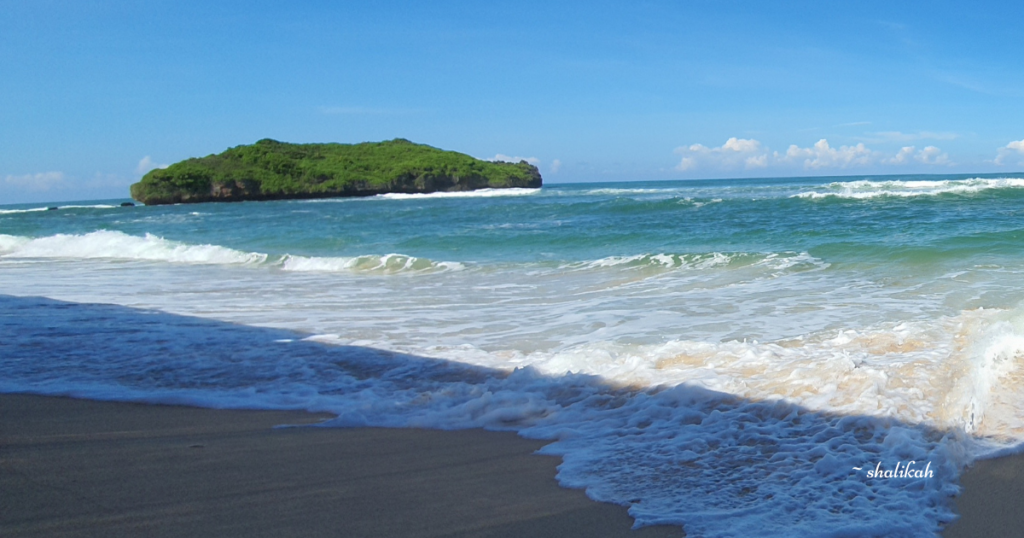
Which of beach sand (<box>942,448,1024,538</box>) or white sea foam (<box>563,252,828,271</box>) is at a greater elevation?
white sea foam (<box>563,252,828,271</box>)

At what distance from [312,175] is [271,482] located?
256 feet

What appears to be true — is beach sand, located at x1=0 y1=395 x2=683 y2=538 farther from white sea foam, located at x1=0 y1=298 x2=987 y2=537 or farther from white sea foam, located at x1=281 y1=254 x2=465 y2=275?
white sea foam, located at x1=281 y1=254 x2=465 y2=275

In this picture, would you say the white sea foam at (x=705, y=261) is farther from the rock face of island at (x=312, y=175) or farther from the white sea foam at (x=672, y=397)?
the rock face of island at (x=312, y=175)

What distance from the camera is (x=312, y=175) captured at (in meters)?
77.8

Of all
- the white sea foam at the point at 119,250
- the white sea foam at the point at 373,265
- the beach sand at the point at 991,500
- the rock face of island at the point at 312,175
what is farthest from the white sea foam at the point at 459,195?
the beach sand at the point at 991,500

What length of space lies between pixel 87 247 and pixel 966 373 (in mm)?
20431

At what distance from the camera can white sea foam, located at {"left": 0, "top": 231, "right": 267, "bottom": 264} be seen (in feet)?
Result: 54.8

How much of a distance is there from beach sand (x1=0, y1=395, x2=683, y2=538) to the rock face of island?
241 ft

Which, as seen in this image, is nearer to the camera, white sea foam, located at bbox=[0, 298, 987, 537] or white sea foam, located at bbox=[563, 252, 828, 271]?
white sea foam, located at bbox=[0, 298, 987, 537]

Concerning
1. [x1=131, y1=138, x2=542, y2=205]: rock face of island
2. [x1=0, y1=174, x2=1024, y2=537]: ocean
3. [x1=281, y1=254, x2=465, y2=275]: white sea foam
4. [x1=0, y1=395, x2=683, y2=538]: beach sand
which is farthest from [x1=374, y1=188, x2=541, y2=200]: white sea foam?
[x1=0, y1=395, x2=683, y2=538]: beach sand

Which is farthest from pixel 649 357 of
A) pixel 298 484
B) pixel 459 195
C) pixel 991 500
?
pixel 459 195

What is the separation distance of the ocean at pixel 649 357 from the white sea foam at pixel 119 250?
7.99 feet

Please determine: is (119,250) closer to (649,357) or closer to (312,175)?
(649,357)

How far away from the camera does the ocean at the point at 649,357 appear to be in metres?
3.29
